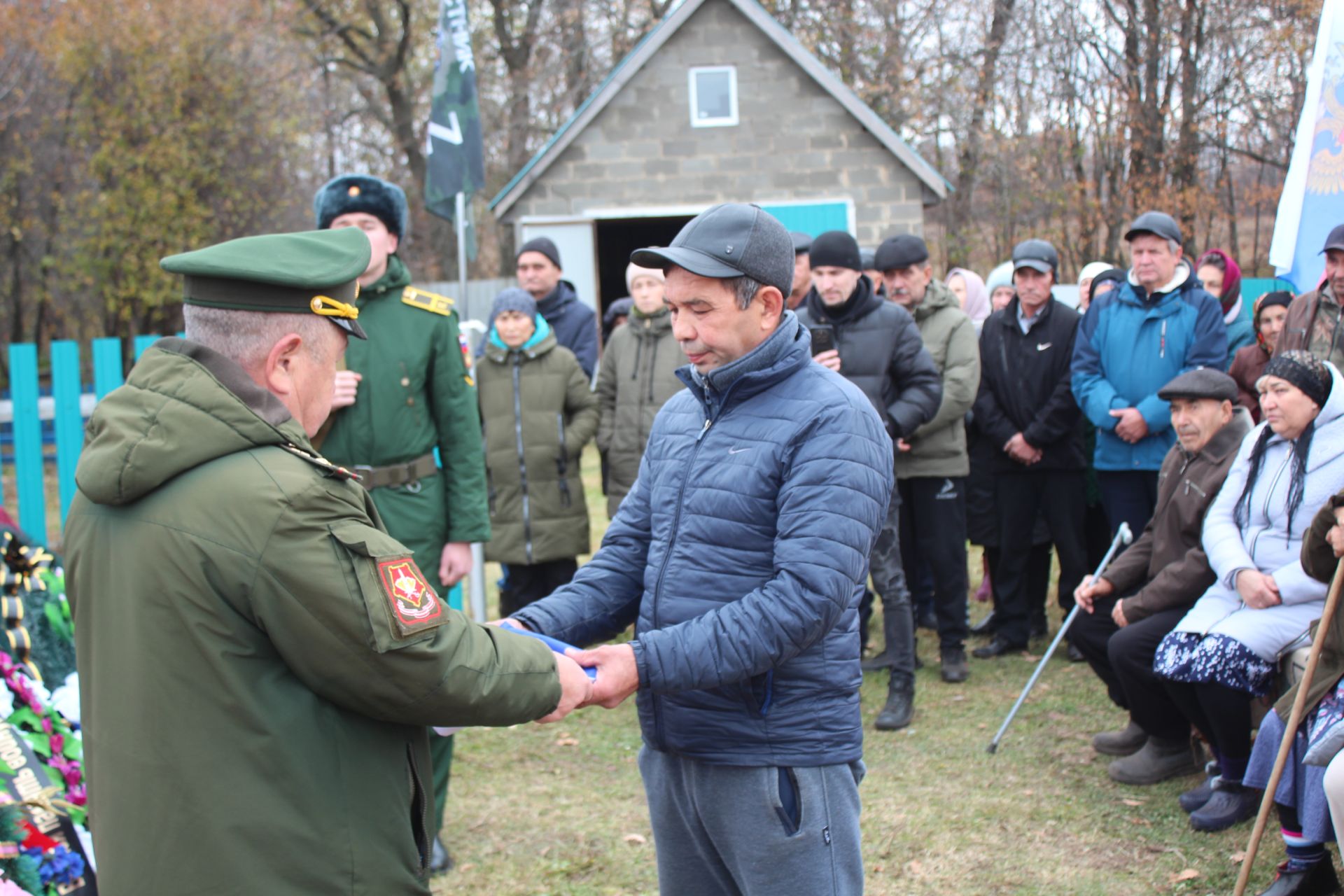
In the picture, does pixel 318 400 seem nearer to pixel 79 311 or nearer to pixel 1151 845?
pixel 1151 845

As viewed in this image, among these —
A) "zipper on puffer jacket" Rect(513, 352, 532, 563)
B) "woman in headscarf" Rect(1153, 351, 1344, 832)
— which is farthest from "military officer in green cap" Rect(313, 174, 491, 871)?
"woman in headscarf" Rect(1153, 351, 1344, 832)

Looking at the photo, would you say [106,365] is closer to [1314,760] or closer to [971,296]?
[971,296]

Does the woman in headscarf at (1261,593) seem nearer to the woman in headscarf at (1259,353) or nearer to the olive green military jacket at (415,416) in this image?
the woman in headscarf at (1259,353)

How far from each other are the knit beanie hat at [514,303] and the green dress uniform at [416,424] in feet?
5.87

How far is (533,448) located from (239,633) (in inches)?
166

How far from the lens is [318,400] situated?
7.11 feet

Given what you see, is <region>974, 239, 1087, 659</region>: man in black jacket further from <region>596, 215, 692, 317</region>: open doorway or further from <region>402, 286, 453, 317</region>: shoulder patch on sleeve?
<region>596, 215, 692, 317</region>: open doorway

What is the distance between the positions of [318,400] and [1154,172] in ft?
60.2

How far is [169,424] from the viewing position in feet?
6.16

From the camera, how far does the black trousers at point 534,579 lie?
6.26 metres

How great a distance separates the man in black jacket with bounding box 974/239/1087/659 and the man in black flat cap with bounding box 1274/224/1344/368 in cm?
141

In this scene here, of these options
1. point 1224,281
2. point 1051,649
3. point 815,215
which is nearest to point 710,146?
point 815,215

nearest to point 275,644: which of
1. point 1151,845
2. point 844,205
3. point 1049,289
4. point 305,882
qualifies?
point 305,882

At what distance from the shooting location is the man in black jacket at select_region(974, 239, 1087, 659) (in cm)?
640
